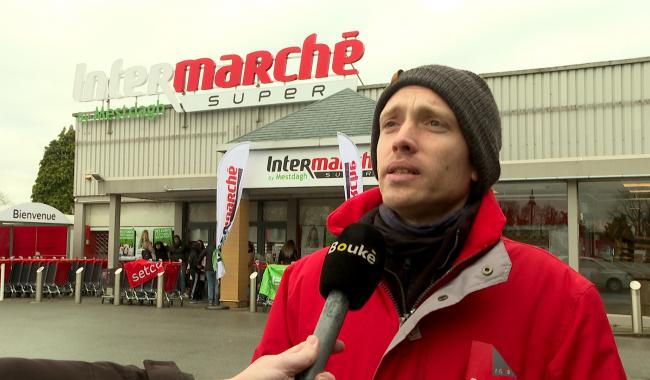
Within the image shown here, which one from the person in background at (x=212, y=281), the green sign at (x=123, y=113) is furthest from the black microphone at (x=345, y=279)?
the green sign at (x=123, y=113)

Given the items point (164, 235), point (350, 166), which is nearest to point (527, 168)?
point (350, 166)

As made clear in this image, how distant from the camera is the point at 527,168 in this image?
569 inches

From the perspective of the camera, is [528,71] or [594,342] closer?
[594,342]

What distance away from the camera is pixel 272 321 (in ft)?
7.32

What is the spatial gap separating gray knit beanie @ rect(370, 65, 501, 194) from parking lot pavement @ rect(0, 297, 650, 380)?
6240 mm

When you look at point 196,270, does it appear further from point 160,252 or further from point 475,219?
point 475,219

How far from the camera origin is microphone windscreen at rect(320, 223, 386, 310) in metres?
1.56

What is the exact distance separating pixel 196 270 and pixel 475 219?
17.1 meters

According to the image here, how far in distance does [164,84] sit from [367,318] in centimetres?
2053

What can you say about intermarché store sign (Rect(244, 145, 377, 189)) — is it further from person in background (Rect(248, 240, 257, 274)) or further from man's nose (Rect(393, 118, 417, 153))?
man's nose (Rect(393, 118, 417, 153))

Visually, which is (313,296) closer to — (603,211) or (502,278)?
(502,278)

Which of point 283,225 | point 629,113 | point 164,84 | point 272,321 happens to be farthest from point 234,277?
point 272,321

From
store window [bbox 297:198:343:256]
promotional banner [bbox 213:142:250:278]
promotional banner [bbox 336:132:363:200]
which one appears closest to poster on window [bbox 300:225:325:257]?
store window [bbox 297:198:343:256]

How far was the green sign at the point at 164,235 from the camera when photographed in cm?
2231
